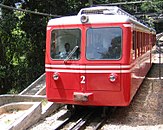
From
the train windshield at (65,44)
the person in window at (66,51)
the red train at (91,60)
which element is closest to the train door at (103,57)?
the red train at (91,60)

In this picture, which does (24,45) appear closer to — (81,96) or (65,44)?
(65,44)

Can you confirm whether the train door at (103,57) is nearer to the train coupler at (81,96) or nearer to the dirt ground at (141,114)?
the train coupler at (81,96)

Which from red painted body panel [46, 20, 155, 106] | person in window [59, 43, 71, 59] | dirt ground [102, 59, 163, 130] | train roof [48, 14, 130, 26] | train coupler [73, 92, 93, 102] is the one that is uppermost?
train roof [48, 14, 130, 26]

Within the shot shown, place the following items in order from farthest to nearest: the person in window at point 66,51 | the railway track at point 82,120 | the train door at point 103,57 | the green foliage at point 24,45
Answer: the green foliage at point 24,45 < the person in window at point 66,51 < the train door at point 103,57 < the railway track at point 82,120

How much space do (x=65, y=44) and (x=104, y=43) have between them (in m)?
1.02

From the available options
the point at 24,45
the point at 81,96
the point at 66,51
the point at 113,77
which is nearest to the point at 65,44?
the point at 66,51

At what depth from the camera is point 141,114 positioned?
9414 millimetres

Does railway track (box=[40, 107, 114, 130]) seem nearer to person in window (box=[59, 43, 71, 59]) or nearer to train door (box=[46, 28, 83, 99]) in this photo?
train door (box=[46, 28, 83, 99])

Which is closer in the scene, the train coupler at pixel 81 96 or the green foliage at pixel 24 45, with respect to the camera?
the train coupler at pixel 81 96

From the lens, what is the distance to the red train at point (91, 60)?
8305 mm

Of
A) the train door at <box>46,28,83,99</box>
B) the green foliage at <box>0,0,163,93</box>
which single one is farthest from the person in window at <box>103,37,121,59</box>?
the green foliage at <box>0,0,163,93</box>

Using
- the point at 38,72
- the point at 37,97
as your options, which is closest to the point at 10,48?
the point at 38,72

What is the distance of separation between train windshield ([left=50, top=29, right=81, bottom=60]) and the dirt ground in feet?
6.47

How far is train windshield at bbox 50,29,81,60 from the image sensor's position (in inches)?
340
